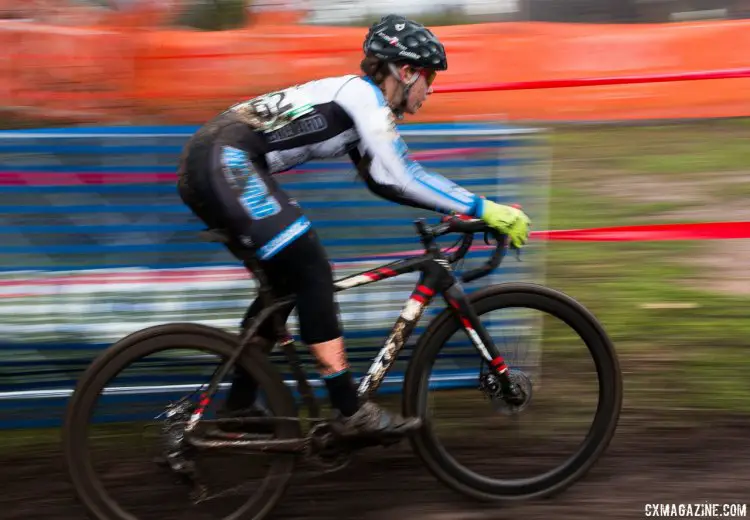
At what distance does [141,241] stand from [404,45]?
1.57 meters

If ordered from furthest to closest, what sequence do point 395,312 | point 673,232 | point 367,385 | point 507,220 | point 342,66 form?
point 342,66
point 673,232
point 395,312
point 367,385
point 507,220

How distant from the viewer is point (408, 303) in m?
3.60

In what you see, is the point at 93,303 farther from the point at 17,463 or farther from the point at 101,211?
the point at 17,463

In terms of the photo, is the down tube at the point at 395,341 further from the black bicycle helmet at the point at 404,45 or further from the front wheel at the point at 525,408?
the black bicycle helmet at the point at 404,45

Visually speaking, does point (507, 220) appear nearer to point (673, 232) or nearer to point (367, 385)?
point (367, 385)

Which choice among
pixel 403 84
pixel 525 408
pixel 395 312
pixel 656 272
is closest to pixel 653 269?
pixel 656 272

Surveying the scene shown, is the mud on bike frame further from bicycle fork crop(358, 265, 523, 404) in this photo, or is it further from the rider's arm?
the rider's arm

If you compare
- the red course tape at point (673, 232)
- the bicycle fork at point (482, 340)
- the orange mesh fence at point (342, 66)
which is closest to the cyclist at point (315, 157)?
the bicycle fork at point (482, 340)

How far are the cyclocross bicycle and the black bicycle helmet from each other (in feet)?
1.94

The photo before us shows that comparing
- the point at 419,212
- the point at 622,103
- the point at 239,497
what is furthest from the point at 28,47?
the point at 239,497

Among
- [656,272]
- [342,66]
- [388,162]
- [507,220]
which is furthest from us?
[342,66]

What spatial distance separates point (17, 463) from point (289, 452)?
1.35 metres

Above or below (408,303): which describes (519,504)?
below

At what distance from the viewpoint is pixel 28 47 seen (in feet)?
31.4
